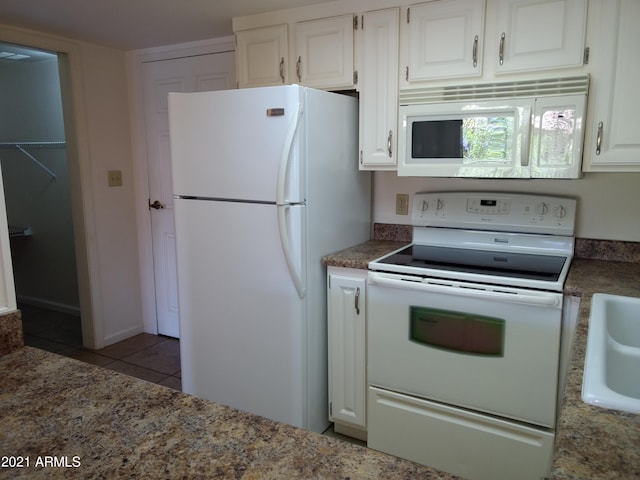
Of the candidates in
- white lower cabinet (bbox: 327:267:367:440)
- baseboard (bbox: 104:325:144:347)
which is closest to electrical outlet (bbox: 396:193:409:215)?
A: white lower cabinet (bbox: 327:267:367:440)

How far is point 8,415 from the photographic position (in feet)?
2.92

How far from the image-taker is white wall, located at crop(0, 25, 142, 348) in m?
3.16

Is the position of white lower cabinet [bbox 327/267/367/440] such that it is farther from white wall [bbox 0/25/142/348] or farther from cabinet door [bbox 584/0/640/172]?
white wall [bbox 0/25/142/348]

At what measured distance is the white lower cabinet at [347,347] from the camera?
86.7 inches

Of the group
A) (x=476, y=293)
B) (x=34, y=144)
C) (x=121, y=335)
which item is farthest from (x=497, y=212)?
(x=34, y=144)

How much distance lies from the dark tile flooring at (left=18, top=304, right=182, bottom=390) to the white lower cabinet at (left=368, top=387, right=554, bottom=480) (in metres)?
1.35

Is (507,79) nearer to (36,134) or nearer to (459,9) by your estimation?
(459,9)

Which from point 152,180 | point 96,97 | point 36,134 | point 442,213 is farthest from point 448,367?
point 36,134

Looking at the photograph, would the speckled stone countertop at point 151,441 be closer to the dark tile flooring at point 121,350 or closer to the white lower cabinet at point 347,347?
the white lower cabinet at point 347,347

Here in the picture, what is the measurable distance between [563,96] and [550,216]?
1.89 feet

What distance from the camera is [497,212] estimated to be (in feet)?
7.58

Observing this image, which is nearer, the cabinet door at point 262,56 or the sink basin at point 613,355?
the sink basin at point 613,355

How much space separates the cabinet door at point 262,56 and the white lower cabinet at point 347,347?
108cm

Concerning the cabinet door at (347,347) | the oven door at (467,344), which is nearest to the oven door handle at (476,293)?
the oven door at (467,344)
